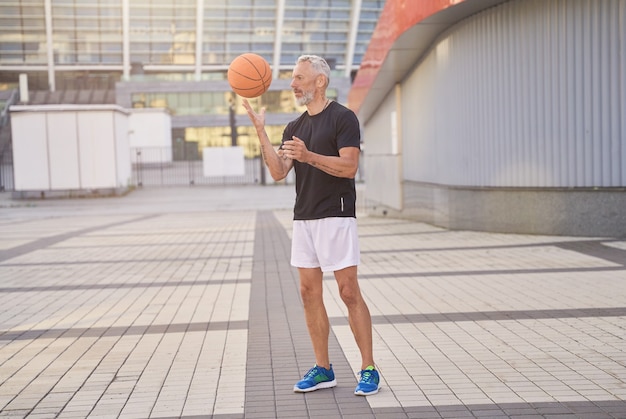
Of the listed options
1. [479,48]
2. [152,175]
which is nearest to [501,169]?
[479,48]

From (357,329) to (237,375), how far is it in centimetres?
97

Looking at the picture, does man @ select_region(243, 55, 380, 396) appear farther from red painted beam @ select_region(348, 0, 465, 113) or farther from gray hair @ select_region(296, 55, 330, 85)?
red painted beam @ select_region(348, 0, 465, 113)

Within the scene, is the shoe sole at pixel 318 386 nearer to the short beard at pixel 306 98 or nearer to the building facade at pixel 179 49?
the short beard at pixel 306 98

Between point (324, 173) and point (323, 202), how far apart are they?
17 centimetres

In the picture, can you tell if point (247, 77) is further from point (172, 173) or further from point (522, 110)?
point (172, 173)

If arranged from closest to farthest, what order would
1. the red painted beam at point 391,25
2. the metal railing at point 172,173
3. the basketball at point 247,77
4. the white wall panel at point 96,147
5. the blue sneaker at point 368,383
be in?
1. the blue sneaker at point 368,383
2. the basketball at point 247,77
3. the red painted beam at point 391,25
4. the white wall panel at point 96,147
5. the metal railing at point 172,173

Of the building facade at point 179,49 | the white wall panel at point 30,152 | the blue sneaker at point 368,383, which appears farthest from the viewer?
the building facade at point 179,49

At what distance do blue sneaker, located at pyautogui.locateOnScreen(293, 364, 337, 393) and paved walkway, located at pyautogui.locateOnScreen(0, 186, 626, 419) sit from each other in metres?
0.05

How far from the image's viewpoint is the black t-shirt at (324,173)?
487cm

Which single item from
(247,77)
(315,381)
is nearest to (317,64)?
(247,77)

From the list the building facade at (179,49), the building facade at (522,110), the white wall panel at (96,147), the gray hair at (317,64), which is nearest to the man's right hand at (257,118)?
the gray hair at (317,64)

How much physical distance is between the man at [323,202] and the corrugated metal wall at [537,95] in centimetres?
827

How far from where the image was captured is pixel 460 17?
14.7 meters

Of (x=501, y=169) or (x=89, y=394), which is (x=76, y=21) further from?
(x=89, y=394)
